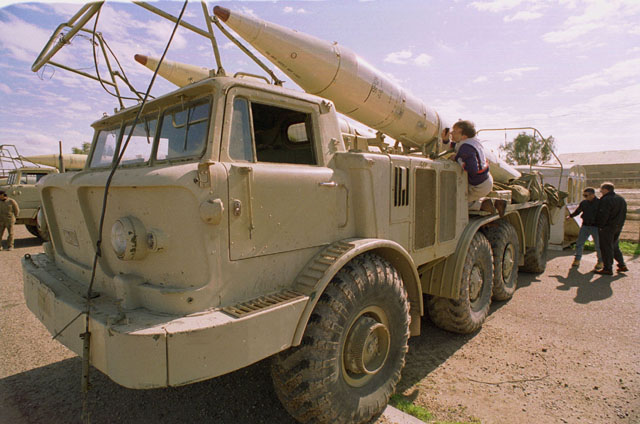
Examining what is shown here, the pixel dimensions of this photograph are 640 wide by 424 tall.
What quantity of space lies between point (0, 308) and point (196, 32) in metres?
4.67

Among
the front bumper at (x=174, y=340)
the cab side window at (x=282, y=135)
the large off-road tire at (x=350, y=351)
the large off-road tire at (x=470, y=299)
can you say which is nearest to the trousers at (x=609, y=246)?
the large off-road tire at (x=470, y=299)

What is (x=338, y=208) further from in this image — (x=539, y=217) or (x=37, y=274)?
(x=539, y=217)

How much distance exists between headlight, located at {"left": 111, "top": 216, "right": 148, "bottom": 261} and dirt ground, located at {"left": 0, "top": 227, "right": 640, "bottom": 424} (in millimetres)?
1362

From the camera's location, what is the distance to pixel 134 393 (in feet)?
10.1

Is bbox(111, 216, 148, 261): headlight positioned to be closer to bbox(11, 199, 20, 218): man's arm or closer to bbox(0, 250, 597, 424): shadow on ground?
bbox(0, 250, 597, 424): shadow on ground

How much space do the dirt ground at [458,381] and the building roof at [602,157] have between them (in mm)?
31701

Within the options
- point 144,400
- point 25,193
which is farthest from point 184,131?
point 25,193

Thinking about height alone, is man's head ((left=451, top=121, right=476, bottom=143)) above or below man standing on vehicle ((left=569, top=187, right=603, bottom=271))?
above

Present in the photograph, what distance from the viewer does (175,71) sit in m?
4.33

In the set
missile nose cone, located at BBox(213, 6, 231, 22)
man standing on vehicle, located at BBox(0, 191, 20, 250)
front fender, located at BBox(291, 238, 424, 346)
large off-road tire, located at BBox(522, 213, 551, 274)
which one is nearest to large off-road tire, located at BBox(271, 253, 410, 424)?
front fender, located at BBox(291, 238, 424, 346)

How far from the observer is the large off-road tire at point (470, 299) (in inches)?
160

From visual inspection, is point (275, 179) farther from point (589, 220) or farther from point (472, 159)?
point (589, 220)

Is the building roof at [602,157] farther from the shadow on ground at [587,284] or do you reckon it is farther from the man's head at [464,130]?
the man's head at [464,130]

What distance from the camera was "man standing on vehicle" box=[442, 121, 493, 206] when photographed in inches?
162
